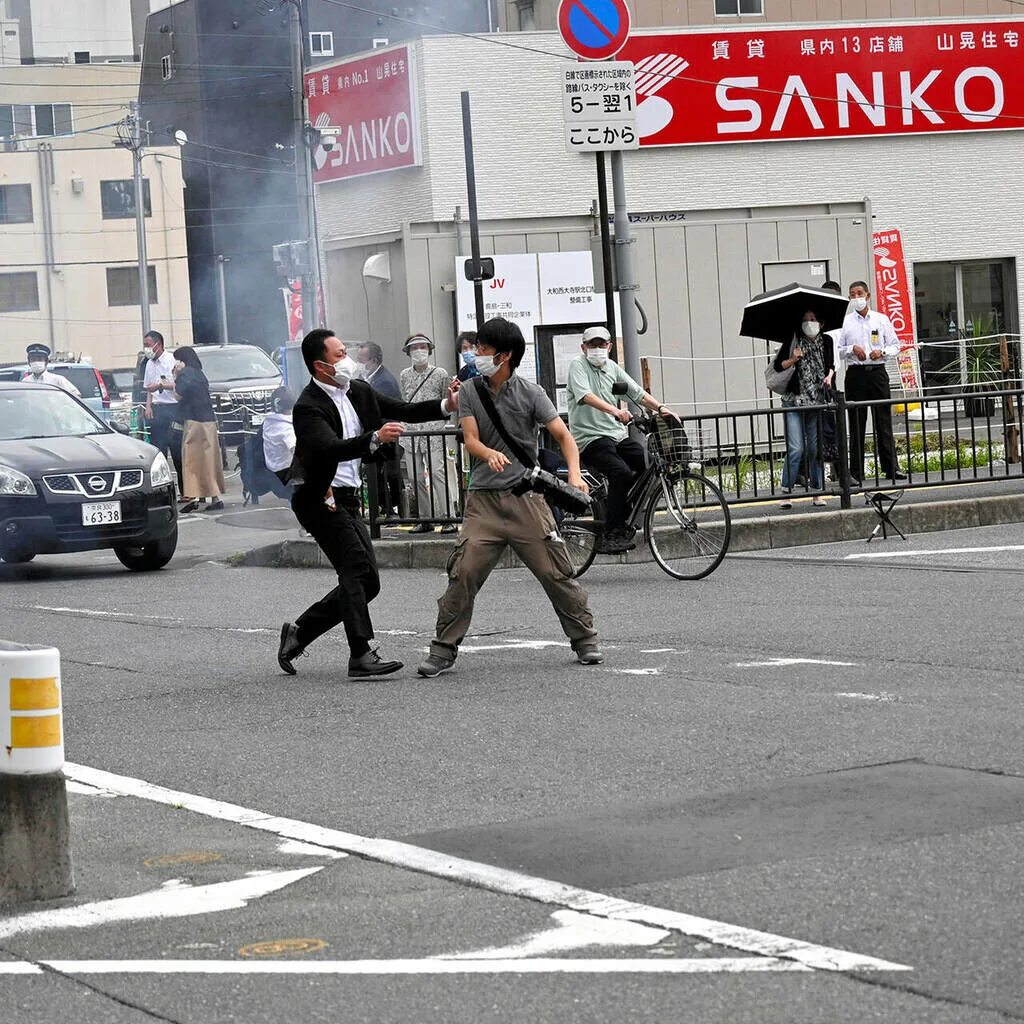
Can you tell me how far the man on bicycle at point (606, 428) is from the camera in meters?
13.3

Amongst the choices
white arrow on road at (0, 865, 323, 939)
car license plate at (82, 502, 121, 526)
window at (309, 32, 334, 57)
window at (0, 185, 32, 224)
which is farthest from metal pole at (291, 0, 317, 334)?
window at (0, 185, 32, 224)

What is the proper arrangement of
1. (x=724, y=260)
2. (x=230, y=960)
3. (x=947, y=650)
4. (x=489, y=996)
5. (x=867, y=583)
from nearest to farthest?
(x=489, y=996) → (x=230, y=960) → (x=947, y=650) → (x=867, y=583) → (x=724, y=260)

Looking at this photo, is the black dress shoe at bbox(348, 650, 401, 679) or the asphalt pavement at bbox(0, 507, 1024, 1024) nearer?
the asphalt pavement at bbox(0, 507, 1024, 1024)

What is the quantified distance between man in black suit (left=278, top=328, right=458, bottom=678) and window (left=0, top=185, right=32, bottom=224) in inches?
2272

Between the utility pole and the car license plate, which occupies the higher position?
the utility pole

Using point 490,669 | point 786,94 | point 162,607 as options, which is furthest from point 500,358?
point 786,94

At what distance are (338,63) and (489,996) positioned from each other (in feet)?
79.6

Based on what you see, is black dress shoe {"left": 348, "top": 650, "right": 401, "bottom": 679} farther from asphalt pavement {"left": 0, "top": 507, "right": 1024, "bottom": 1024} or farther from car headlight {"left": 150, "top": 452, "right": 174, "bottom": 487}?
car headlight {"left": 150, "top": 452, "right": 174, "bottom": 487}

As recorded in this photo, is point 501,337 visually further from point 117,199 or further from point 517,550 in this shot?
point 117,199

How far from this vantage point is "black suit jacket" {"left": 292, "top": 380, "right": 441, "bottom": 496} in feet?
30.5

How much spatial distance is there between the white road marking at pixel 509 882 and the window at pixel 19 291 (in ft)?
195

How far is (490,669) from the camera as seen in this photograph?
31.1 feet

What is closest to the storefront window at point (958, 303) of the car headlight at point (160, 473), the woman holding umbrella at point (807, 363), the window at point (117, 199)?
the woman holding umbrella at point (807, 363)

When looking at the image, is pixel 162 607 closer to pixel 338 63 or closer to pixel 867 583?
pixel 867 583
